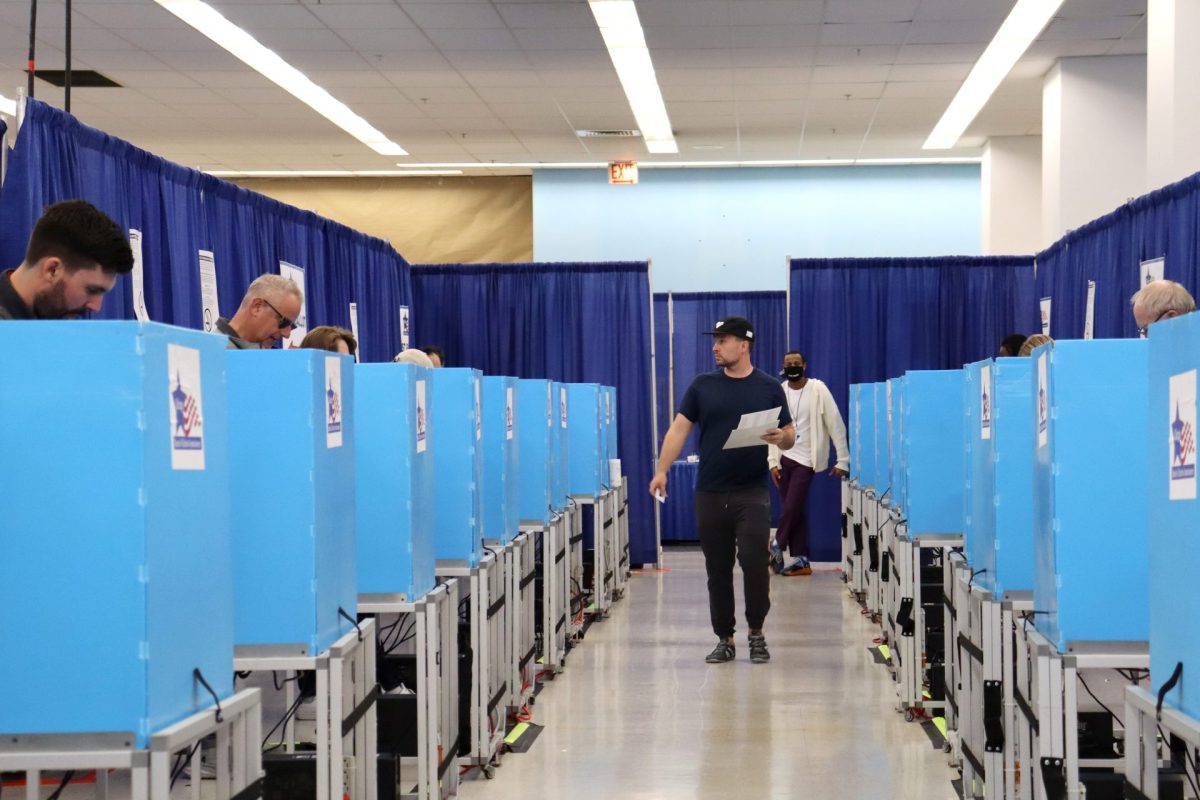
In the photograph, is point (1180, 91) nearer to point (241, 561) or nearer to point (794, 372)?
point (794, 372)

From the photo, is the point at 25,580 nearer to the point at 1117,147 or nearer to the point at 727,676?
the point at 727,676

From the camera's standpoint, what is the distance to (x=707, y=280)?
13.5 m

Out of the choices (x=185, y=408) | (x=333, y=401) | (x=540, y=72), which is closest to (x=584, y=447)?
(x=540, y=72)

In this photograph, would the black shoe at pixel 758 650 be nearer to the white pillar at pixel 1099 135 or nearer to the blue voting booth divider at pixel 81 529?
the white pillar at pixel 1099 135

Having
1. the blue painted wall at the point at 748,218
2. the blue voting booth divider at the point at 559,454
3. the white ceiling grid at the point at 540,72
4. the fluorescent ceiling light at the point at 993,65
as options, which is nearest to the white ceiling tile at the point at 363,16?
the white ceiling grid at the point at 540,72

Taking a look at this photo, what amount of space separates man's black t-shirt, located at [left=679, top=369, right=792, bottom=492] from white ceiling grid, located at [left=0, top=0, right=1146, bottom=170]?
9.06 ft

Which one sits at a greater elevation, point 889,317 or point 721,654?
point 889,317

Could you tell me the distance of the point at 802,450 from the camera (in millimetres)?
9883

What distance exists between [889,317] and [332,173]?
5.94 meters

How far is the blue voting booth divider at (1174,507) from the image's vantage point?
192cm

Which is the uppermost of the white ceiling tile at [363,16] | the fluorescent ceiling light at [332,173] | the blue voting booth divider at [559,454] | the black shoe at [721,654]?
the fluorescent ceiling light at [332,173]

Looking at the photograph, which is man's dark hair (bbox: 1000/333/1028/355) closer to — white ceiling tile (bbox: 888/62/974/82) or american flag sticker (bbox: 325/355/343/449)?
white ceiling tile (bbox: 888/62/974/82)

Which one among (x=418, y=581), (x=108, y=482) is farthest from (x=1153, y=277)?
(x=108, y=482)

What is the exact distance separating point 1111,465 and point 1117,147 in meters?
7.07
